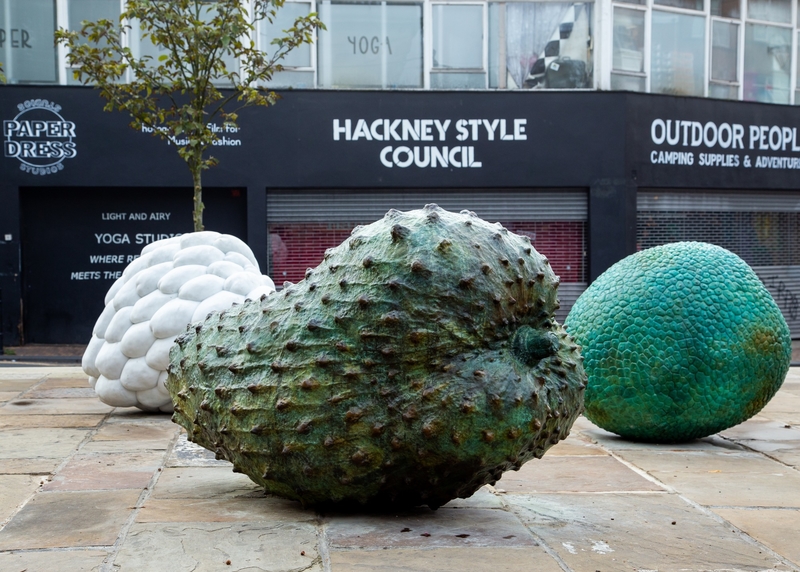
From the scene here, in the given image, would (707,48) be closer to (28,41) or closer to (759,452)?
(28,41)

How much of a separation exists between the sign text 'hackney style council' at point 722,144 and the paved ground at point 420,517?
1215 centimetres

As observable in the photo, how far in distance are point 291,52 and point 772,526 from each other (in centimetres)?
1427

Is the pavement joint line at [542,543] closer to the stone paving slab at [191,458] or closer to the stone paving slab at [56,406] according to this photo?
the stone paving slab at [191,458]

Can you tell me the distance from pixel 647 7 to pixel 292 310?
622 inches

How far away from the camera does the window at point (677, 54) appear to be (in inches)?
707

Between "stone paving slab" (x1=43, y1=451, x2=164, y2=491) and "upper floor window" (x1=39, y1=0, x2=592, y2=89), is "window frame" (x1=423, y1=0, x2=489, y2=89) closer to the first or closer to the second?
"upper floor window" (x1=39, y1=0, x2=592, y2=89)

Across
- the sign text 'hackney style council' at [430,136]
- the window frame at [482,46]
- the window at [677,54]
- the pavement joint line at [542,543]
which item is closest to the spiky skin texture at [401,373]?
the pavement joint line at [542,543]

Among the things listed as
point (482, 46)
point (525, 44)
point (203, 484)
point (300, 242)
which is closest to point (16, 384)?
point (203, 484)

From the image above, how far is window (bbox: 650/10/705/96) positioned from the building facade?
0.17 feet

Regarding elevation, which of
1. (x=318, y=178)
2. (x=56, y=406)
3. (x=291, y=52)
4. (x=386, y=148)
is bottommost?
(x=56, y=406)

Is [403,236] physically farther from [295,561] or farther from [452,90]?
[452,90]

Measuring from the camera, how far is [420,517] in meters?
4.06

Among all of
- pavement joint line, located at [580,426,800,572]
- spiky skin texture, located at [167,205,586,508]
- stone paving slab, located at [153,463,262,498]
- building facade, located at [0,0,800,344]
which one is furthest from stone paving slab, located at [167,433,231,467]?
building facade, located at [0,0,800,344]

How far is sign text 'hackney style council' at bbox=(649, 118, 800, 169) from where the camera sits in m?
17.5
